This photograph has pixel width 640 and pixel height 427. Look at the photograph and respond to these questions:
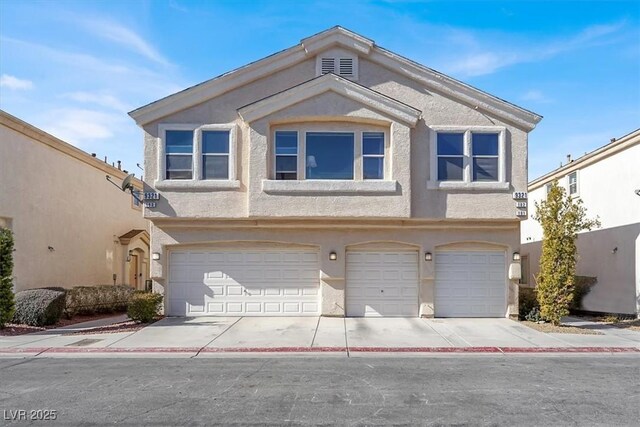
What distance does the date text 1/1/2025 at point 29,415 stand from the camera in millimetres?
6426

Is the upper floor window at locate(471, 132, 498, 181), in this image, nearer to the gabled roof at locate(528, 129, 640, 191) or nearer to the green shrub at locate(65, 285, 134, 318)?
A: the gabled roof at locate(528, 129, 640, 191)

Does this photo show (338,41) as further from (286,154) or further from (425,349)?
(425,349)

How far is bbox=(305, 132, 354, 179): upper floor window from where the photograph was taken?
14.6 meters

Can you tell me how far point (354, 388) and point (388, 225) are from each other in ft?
24.9

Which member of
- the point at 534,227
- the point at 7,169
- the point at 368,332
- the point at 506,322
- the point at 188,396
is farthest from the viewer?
the point at 534,227

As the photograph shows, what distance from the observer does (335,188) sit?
46.6 feet

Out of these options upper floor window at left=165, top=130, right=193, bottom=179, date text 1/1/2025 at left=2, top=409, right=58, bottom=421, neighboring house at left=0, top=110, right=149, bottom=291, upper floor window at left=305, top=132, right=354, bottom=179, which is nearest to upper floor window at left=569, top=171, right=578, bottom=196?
upper floor window at left=305, top=132, right=354, bottom=179

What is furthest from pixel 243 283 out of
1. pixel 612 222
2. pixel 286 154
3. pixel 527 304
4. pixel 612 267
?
pixel 612 222

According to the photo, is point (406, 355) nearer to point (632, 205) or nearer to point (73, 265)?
point (632, 205)

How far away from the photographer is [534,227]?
23016mm

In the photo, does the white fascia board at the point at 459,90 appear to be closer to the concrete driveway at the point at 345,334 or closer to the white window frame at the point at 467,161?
the white window frame at the point at 467,161

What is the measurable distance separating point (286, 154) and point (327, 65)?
10.6 ft

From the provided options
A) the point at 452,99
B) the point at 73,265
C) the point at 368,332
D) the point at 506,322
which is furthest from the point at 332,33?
the point at 73,265

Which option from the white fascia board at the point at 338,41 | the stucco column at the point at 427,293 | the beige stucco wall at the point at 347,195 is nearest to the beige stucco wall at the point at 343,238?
the stucco column at the point at 427,293
